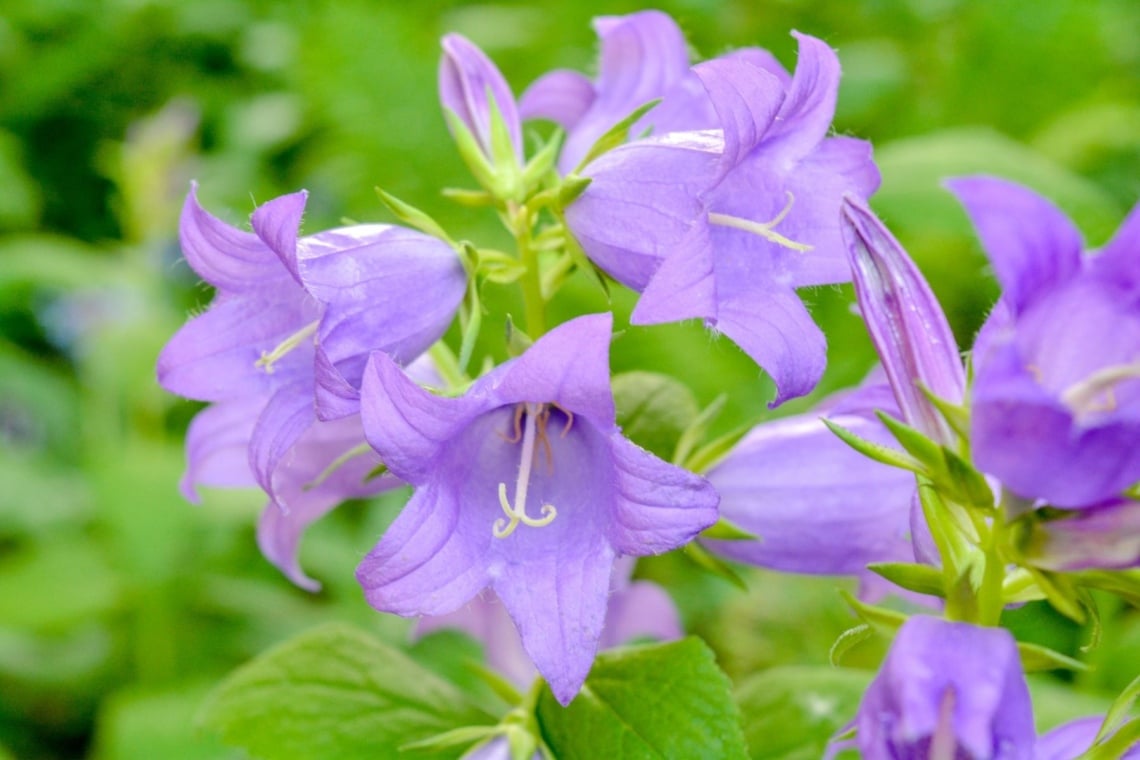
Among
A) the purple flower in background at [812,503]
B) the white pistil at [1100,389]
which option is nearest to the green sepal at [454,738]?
the purple flower in background at [812,503]

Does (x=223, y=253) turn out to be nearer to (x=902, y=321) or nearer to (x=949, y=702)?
(x=902, y=321)

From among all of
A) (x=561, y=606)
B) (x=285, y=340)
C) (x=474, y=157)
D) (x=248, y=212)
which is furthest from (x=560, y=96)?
(x=248, y=212)

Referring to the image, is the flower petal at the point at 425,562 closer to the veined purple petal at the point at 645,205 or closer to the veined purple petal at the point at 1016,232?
the veined purple petal at the point at 645,205

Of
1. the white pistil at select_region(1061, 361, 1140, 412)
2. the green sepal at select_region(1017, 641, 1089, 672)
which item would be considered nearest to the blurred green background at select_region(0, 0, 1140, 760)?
the green sepal at select_region(1017, 641, 1089, 672)

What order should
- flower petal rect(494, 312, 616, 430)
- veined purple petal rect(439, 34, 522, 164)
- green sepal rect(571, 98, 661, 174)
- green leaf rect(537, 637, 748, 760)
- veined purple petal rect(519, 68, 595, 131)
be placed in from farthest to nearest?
veined purple petal rect(519, 68, 595, 131)
veined purple petal rect(439, 34, 522, 164)
green sepal rect(571, 98, 661, 174)
green leaf rect(537, 637, 748, 760)
flower petal rect(494, 312, 616, 430)

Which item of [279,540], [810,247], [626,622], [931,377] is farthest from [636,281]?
[626,622]

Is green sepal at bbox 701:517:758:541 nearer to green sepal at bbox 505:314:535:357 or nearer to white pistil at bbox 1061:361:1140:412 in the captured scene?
green sepal at bbox 505:314:535:357

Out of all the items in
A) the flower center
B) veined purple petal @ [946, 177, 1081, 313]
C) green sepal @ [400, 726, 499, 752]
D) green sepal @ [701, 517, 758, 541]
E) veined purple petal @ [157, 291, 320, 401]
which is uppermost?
veined purple petal @ [946, 177, 1081, 313]
